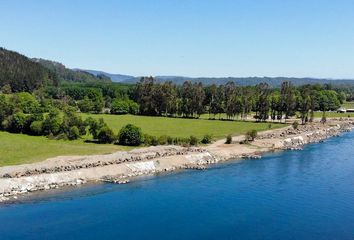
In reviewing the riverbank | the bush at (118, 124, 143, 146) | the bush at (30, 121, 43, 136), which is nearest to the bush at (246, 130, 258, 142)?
the riverbank

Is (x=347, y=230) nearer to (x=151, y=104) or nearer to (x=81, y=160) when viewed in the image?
(x=81, y=160)

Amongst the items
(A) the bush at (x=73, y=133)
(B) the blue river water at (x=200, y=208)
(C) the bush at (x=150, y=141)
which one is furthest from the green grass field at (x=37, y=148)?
(B) the blue river water at (x=200, y=208)

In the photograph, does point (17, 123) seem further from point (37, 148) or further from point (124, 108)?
point (124, 108)

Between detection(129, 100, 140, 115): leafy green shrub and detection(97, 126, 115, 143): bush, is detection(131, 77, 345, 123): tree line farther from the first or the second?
detection(97, 126, 115, 143): bush

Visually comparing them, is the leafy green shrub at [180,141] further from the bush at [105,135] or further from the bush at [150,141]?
the bush at [105,135]

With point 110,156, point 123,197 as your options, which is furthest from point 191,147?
point 123,197
